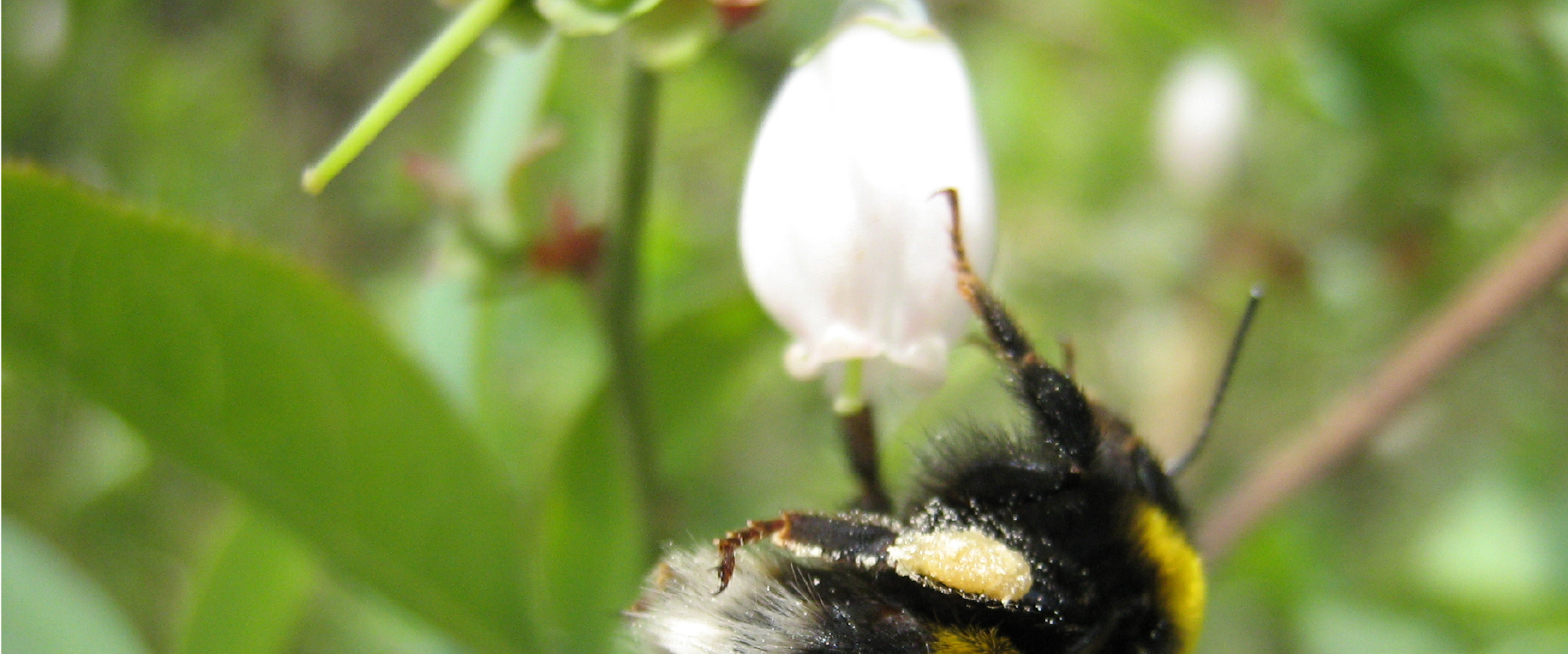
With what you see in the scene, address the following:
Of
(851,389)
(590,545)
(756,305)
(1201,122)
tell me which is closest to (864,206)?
(851,389)

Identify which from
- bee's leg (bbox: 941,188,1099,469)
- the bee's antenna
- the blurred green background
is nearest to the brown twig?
the blurred green background

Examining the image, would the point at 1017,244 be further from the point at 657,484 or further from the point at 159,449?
the point at 159,449

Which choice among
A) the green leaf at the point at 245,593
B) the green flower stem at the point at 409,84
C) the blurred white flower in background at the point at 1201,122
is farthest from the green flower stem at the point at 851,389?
the blurred white flower in background at the point at 1201,122

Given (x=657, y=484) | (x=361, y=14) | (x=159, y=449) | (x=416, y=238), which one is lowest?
(x=159, y=449)

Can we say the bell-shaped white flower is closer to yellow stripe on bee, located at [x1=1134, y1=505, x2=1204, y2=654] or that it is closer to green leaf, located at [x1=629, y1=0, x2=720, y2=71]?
green leaf, located at [x1=629, y1=0, x2=720, y2=71]

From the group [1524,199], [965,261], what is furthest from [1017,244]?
[965,261]

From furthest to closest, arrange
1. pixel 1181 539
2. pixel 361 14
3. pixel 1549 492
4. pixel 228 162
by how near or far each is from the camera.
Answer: pixel 361 14 → pixel 228 162 → pixel 1549 492 → pixel 1181 539

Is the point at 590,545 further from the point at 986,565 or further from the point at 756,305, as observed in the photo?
the point at 986,565
